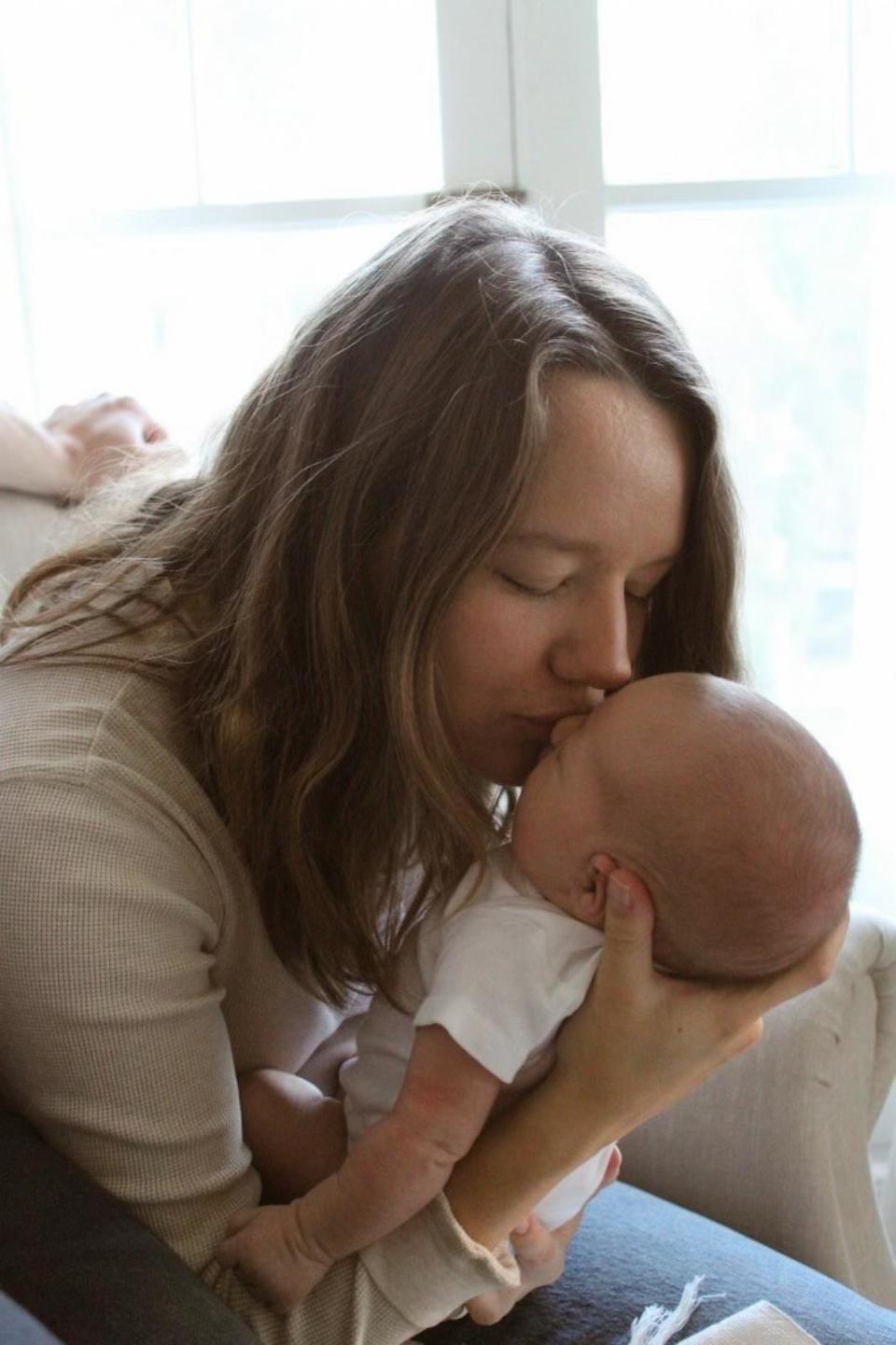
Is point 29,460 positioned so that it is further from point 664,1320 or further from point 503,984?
point 664,1320

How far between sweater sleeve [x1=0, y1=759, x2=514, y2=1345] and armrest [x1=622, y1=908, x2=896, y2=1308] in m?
0.47

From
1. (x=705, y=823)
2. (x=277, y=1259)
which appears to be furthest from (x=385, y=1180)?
(x=705, y=823)

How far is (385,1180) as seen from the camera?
99 centimetres

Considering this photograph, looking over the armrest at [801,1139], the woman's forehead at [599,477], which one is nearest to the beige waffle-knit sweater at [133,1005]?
the woman's forehead at [599,477]

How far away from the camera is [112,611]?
3.84 feet

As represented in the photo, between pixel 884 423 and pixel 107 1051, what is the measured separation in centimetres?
159

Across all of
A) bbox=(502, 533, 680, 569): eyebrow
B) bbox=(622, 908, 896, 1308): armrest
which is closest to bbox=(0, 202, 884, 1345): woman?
bbox=(502, 533, 680, 569): eyebrow

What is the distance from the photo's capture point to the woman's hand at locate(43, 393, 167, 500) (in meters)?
1.62

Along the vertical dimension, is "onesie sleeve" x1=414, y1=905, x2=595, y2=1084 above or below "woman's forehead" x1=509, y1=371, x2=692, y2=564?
below

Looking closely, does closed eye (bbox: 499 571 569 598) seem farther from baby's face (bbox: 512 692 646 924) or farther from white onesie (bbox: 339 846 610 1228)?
white onesie (bbox: 339 846 610 1228)

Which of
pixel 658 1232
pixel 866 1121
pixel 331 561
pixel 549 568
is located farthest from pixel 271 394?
pixel 866 1121

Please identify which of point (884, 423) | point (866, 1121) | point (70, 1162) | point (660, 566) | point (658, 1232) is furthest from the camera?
point (884, 423)

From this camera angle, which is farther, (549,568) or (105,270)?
(105,270)

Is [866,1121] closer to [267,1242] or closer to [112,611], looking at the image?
[267,1242]
